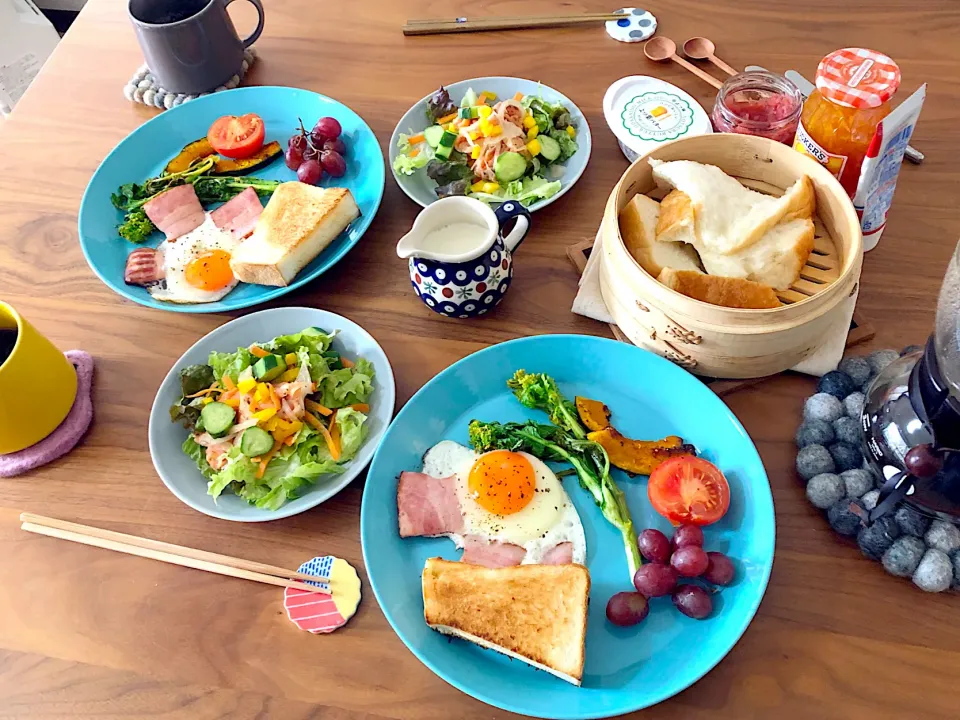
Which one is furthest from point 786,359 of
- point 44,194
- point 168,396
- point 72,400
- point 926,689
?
point 44,194

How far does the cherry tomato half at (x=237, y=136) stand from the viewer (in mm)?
2062

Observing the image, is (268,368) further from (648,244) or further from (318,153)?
(648,244)

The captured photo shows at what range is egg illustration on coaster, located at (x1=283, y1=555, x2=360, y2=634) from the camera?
1.36m

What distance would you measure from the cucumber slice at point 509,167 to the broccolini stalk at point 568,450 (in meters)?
0.70

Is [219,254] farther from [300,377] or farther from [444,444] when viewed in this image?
[444,444]

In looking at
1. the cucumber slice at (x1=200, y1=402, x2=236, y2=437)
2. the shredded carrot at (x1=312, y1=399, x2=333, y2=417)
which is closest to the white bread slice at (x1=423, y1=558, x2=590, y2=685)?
the shredded carrot at (x1=312, y1=399, x2=333, y2=417)

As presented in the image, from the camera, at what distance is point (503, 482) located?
1.42 metres

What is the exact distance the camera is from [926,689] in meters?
1.22

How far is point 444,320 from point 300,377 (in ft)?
1.26

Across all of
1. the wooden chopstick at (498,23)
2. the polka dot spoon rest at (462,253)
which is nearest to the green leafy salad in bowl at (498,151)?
the polka dot spoon rest at (462,253)

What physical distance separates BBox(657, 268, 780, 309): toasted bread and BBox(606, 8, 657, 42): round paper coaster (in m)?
1.14

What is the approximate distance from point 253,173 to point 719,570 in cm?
163

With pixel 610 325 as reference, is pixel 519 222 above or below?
above

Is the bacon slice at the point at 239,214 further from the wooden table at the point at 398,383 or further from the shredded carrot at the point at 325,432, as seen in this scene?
the shredded carrot at the point at 325,432
